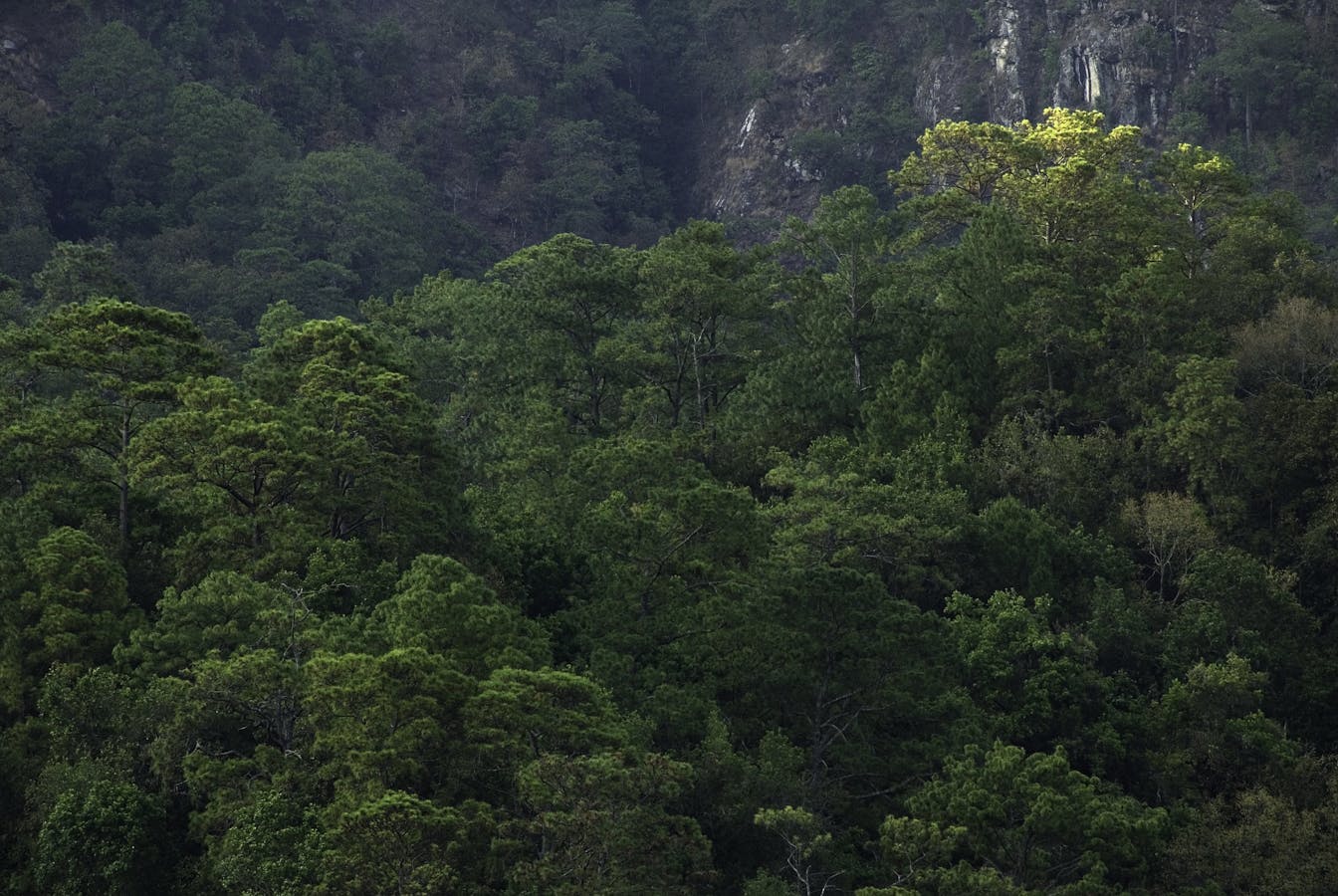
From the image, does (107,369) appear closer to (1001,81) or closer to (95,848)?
(95,848)

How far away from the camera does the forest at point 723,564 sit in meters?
31.8

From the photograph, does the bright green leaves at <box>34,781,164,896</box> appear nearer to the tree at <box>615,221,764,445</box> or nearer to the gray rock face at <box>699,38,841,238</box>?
the tree at <box>615,221,764,445</box>

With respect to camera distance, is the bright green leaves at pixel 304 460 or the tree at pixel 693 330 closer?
the bright green leaves at pixel 304 460

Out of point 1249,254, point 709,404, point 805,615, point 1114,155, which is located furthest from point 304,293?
point 805,615

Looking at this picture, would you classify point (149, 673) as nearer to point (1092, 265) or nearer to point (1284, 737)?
point (1284, 737)

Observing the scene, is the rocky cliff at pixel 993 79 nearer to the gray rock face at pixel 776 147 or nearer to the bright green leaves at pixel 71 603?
the gray rock face at pixel 776 147

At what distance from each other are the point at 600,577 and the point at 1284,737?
46.9ft

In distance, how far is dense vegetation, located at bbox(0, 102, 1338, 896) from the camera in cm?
3173

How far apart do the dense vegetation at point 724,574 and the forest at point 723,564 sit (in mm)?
104

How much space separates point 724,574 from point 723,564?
1.55ft

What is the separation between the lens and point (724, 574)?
39.9m

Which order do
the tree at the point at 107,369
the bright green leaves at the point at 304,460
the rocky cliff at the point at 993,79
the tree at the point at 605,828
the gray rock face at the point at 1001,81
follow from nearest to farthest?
the tree at the point at 605,828 < the bright green leaves at the point at 304,460 < the tree at the point at 107,369 < the rocky cliff at the point at 993,79 < the gray rock face at the point at 1001,81

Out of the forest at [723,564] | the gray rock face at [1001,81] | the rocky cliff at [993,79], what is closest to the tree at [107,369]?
the forest at [723,564]

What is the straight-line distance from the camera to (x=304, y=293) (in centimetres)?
7819
